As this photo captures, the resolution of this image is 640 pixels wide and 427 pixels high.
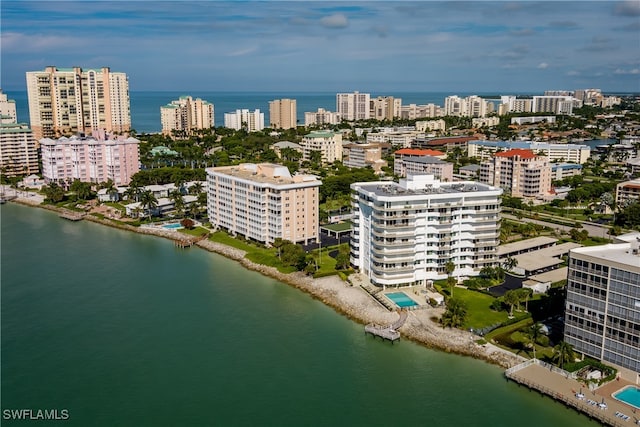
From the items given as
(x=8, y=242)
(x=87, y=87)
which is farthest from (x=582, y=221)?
(x=87, y=87)

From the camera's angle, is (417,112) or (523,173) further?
(417,112)

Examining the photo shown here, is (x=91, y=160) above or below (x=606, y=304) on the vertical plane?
above

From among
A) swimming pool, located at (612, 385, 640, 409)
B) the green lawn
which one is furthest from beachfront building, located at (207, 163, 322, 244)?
swimming pool, located at (612, 385, 640, 409)

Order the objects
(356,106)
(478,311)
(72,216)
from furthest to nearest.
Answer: (356,106) < (72,216) < (478,311)

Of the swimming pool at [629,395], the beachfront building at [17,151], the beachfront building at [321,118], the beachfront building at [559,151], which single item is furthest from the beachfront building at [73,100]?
the swimming pool at [629,395]

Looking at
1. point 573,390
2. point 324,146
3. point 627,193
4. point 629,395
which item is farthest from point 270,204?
point 324,146

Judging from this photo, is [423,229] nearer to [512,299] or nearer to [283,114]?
[512,299]

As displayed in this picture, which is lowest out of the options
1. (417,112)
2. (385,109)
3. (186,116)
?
(186,116)
